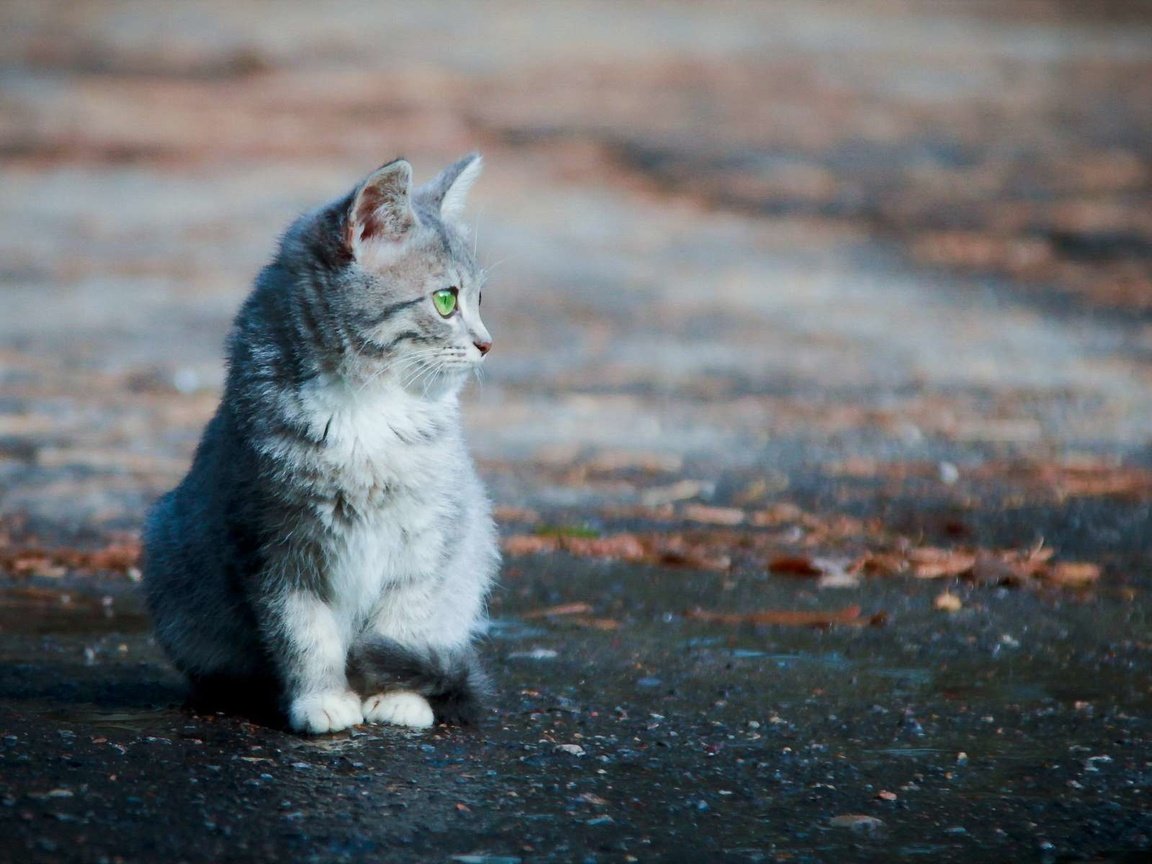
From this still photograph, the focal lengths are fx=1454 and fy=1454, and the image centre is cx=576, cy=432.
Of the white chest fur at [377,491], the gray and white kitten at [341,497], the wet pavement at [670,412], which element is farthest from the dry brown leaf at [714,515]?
the white chest fur at [377,491]

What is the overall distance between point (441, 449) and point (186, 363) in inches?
292

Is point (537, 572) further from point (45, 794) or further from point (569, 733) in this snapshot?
point (45, 794)

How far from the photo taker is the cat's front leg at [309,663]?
3865 millimetres

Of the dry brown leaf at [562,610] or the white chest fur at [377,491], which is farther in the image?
the dry brown leaf at [562,610]

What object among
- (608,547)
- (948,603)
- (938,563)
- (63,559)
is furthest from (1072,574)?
(63,559)

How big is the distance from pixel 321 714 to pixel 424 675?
0.98ft

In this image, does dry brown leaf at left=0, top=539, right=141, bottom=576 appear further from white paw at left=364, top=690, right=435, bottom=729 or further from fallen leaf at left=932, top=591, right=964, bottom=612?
fallen leaf at left=932, top=591, right=964, bottom=612

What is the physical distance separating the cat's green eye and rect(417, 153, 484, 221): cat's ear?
1.19 feet

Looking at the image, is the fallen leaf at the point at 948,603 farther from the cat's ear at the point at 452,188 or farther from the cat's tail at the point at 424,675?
the cat's ear at the point at 452,188

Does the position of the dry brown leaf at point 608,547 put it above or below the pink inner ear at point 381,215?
below

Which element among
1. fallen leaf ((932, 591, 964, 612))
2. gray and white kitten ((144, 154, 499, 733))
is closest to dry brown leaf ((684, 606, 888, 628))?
fallen leaf ((932, 591, 964, 612))

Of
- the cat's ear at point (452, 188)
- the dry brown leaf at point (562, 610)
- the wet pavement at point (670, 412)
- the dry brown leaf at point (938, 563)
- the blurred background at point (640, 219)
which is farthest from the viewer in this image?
the blurred background at point (640, 219)

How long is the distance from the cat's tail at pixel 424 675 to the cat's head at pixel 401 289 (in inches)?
29.5

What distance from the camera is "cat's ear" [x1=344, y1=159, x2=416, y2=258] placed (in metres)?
4.04
